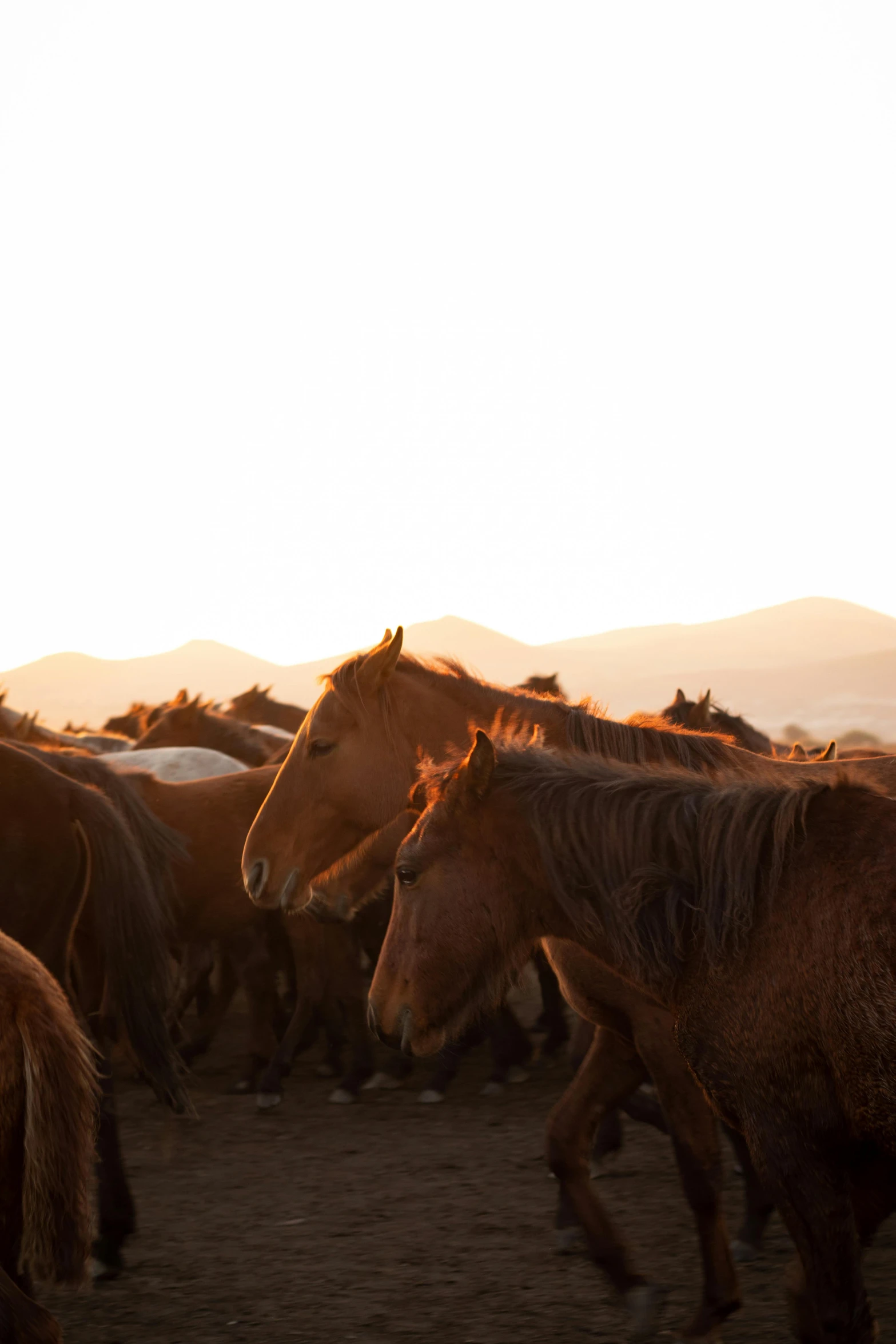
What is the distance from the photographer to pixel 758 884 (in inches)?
115

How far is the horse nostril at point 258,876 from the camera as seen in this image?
4.87 m

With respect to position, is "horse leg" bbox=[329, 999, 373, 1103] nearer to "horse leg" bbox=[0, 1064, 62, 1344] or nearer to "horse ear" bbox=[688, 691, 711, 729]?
"horse ear" bbox=[688, 691, 711, 729]

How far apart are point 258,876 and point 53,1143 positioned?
220cm

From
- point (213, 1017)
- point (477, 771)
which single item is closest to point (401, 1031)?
point (477, 771)

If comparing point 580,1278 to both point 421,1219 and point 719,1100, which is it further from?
point 719,1100

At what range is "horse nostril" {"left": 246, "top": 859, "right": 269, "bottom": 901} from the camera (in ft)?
16.0

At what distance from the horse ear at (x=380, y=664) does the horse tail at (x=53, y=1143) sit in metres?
2.08

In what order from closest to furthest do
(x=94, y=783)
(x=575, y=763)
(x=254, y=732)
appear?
(x=575, y=763)
(x=94, y=783)
(x=254, y=732)

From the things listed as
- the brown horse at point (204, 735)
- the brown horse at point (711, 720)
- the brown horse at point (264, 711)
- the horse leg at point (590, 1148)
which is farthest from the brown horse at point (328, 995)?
the brown horse at point (264, 711)

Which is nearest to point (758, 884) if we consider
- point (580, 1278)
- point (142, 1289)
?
point (580, 1278)

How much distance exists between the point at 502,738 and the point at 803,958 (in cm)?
113

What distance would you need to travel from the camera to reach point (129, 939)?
5188mm

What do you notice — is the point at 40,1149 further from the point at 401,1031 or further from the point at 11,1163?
the point at 401,1031

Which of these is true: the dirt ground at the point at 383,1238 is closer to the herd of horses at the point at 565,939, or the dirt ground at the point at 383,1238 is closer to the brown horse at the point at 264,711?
the herd of horses at the point at 565,939
